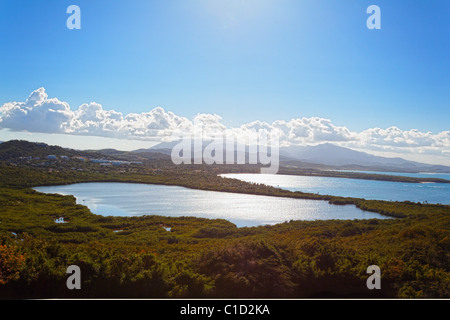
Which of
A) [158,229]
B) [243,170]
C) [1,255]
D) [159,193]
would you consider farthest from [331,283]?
[243,170]

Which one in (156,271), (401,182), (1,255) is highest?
(1,255)

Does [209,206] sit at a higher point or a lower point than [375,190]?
higher

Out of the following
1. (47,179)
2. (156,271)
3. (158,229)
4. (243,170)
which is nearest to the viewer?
(156,271)

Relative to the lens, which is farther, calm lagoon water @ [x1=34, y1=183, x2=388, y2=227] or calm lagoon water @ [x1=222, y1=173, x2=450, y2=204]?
calm lagoon water @ [x1=222, y1=173, x2=450, y2=204]

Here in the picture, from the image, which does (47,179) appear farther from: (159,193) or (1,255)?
(1,255)

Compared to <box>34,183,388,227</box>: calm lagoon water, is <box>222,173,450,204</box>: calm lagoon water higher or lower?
lower

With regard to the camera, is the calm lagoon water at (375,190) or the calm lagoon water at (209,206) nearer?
the calm lagoon water at (209,206)

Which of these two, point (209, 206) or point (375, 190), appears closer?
point (209, 206)

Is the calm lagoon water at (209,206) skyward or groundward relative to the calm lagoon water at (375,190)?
skyward
